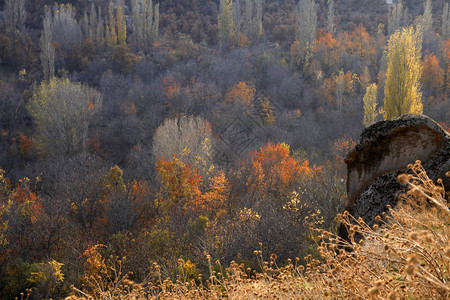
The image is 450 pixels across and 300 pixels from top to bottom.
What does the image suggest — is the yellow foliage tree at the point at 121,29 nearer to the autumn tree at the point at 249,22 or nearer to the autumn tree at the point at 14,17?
the autumn tree at the point at 14,17

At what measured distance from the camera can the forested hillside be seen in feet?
41.4

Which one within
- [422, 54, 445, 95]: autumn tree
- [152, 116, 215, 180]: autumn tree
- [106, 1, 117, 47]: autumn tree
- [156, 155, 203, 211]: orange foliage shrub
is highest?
[106, 1, 117, 47]: autumn tree

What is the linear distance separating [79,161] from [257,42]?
112 ft

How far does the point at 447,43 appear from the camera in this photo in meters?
40.1

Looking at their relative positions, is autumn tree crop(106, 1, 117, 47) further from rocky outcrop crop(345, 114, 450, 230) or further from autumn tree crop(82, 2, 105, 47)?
rocky outcrop crop(345, 114, 450, 230)

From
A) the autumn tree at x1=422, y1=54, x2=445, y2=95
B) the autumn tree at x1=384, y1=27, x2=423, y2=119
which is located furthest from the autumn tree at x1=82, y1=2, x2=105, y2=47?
the autumn tree at x1=422, y1=54, x2=445, y2=95

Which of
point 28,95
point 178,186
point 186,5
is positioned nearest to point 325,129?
point 178,186

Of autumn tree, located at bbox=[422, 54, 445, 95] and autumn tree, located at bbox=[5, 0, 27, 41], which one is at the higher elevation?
autumn tree, located at bbox=[5, 0, 27, 41]

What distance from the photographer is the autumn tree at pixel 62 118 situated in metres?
26.9

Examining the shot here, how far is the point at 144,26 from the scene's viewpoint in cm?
4675

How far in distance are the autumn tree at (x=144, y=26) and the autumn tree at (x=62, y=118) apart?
2090 centimetres

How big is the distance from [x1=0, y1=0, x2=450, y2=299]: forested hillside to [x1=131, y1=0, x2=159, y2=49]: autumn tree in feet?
0.78

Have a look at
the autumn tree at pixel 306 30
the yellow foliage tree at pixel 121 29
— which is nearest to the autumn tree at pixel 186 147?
the autumn tree at pixel 306 30

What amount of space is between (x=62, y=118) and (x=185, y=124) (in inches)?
420
